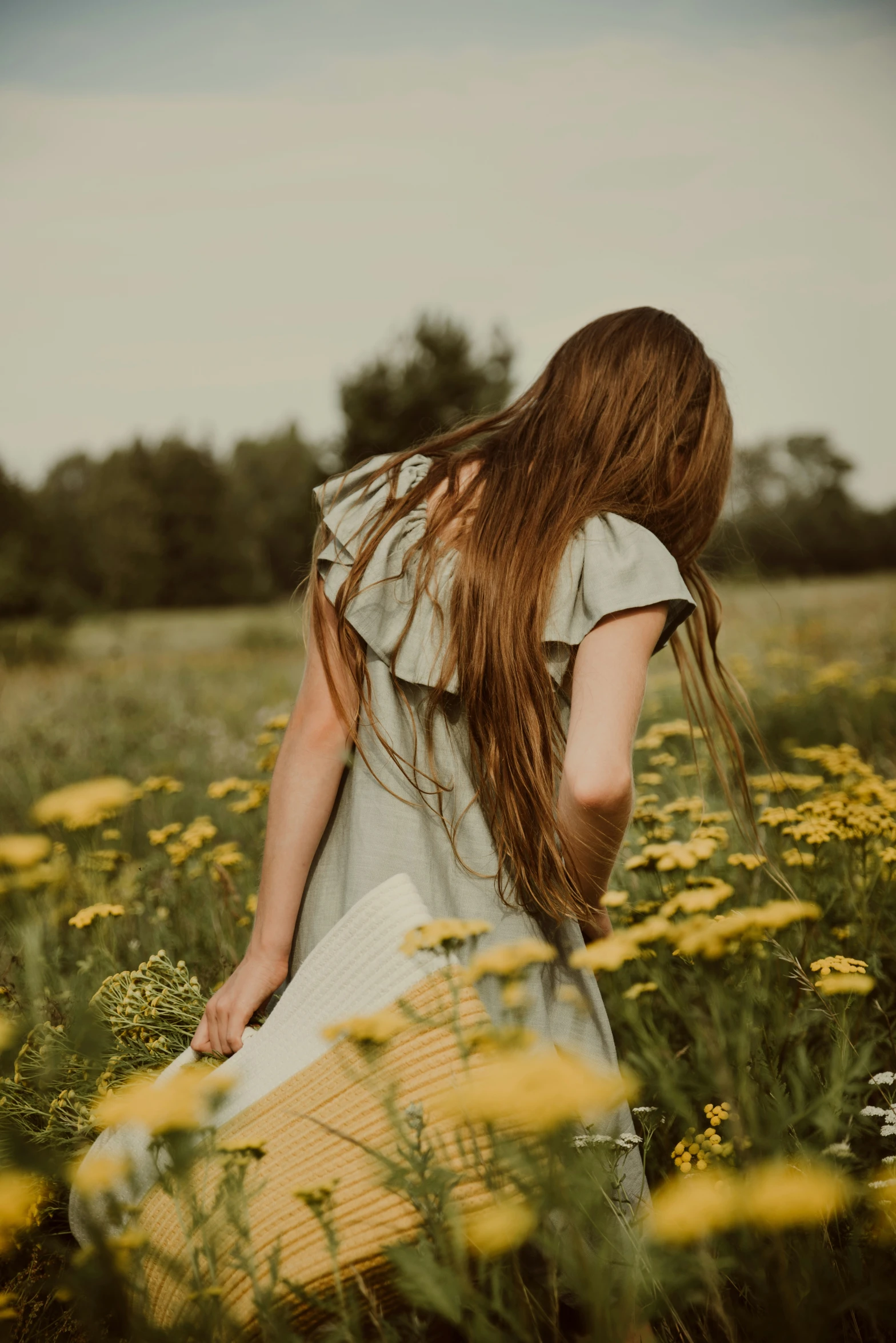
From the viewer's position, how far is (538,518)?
1.43m

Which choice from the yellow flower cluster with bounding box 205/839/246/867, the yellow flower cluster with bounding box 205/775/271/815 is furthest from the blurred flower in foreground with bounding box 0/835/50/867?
the yellow flower cluster with bounding box 205/775/271/815

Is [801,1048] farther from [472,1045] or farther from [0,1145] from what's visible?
[0,1145]

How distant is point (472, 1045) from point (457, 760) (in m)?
0.56

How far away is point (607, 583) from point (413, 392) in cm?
2361

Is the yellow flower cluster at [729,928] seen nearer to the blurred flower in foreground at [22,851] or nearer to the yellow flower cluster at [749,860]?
the blurred flower in foreground at [22,851]

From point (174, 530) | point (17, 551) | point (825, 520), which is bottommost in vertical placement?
point (825, 520)

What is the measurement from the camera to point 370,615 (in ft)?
4.90

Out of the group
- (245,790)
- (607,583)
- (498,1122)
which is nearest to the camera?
(498,1122)

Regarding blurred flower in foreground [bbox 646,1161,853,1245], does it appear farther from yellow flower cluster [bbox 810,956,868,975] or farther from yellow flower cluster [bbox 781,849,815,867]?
yellow flower cluster [bbox 781,849,815,867]

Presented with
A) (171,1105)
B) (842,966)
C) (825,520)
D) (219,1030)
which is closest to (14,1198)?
(171,1105)

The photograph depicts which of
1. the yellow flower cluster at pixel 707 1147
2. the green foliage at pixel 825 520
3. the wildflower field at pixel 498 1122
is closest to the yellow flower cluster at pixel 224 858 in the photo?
the wildflower field at pixel 498 1122

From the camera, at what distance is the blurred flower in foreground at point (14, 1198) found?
3.03 ft

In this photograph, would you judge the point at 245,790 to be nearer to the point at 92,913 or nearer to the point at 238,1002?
the point at 92,913

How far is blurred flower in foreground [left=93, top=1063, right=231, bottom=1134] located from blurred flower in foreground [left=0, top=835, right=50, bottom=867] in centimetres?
31
